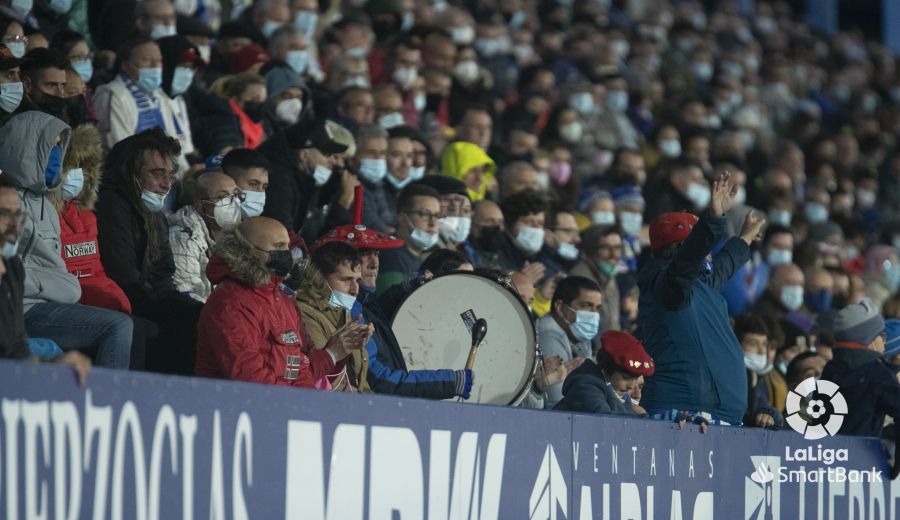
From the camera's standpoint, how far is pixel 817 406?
9789 millimetres

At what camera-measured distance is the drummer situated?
756 centimetres

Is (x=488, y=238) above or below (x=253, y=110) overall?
below

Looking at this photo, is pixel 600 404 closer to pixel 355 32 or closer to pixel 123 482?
pixel 123 482

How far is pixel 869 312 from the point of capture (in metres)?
10.0

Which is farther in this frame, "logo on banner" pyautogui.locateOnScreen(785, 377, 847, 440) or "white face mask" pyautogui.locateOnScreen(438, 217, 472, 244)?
"white face mask" pyautogui.locateOnScreen(438, 217, 472, 244)

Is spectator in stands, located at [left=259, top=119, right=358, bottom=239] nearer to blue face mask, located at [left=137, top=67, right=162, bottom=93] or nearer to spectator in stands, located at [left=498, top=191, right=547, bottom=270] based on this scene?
blue face mask, located at [left=137, top=67, right=162, bottom=93]

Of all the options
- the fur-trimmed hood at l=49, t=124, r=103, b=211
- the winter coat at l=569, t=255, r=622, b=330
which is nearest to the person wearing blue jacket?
the fur-trimmed hood at l=49, t=124, r=103, b=211

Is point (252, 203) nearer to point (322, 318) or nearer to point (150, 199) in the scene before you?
point (150, 199)

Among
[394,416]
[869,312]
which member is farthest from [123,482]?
[869,312]

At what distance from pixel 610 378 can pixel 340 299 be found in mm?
1751

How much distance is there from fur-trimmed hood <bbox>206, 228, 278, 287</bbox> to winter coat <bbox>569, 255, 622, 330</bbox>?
5126 mm

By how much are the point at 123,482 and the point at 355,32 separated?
374 inches

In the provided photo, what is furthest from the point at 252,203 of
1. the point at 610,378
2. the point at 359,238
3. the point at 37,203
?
the point at 610,378

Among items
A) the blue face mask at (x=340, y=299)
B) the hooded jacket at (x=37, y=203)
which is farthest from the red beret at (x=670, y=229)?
the hooded jacket at (x=37, y=203)
